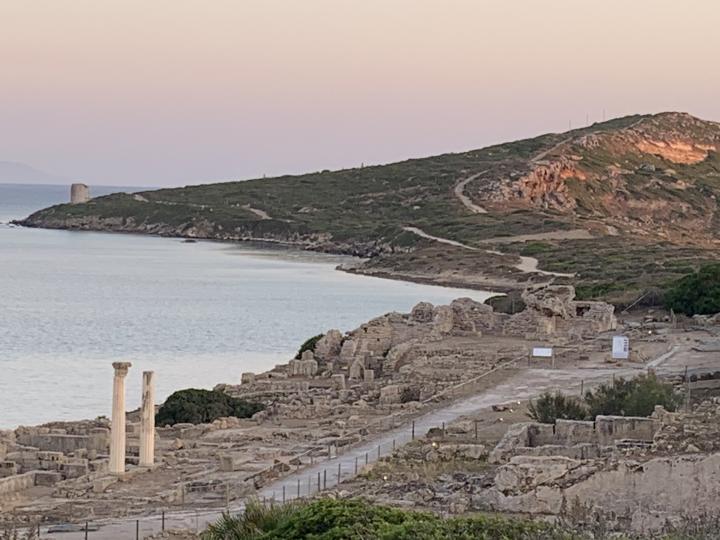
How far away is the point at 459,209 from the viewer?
13625 centimetres

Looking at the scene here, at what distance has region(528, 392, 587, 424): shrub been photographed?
2884 centimetres

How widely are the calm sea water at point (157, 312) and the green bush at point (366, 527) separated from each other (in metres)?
23.3

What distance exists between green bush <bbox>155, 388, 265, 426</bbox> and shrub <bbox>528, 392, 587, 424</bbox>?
8778 millimetres

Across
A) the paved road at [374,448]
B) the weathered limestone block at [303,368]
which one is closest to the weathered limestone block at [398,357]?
the weathered limestone block at [303,368]

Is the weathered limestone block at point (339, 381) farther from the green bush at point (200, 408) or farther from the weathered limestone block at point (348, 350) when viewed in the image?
the green bush at point (200, 408)

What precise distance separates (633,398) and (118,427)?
931cm

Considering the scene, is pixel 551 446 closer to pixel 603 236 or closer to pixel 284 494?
pixel 284 494

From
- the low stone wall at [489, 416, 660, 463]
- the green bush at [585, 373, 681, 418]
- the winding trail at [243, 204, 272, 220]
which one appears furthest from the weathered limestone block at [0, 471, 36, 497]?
the winding trail at [243, 204, 272, 220]

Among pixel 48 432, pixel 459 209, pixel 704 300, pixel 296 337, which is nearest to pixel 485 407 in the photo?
pixel 48 432

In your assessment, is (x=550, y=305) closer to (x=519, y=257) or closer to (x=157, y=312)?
(x=157, y=312)

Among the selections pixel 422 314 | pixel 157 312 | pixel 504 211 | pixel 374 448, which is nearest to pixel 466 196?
pixel 504 211

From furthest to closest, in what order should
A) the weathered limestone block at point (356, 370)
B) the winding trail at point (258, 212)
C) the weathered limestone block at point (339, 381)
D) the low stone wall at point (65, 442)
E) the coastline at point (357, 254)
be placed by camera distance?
1. the winding trail at point (258, 212)
2. the coastline at point (357, 254)
3. the weathered limestone block at point (356, 370)
4. the weathered limestone block at point (339, 381)
5. the low stone wall at point (65, 442)

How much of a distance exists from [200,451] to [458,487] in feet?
29.8

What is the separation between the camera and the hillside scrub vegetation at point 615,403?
2836cm
